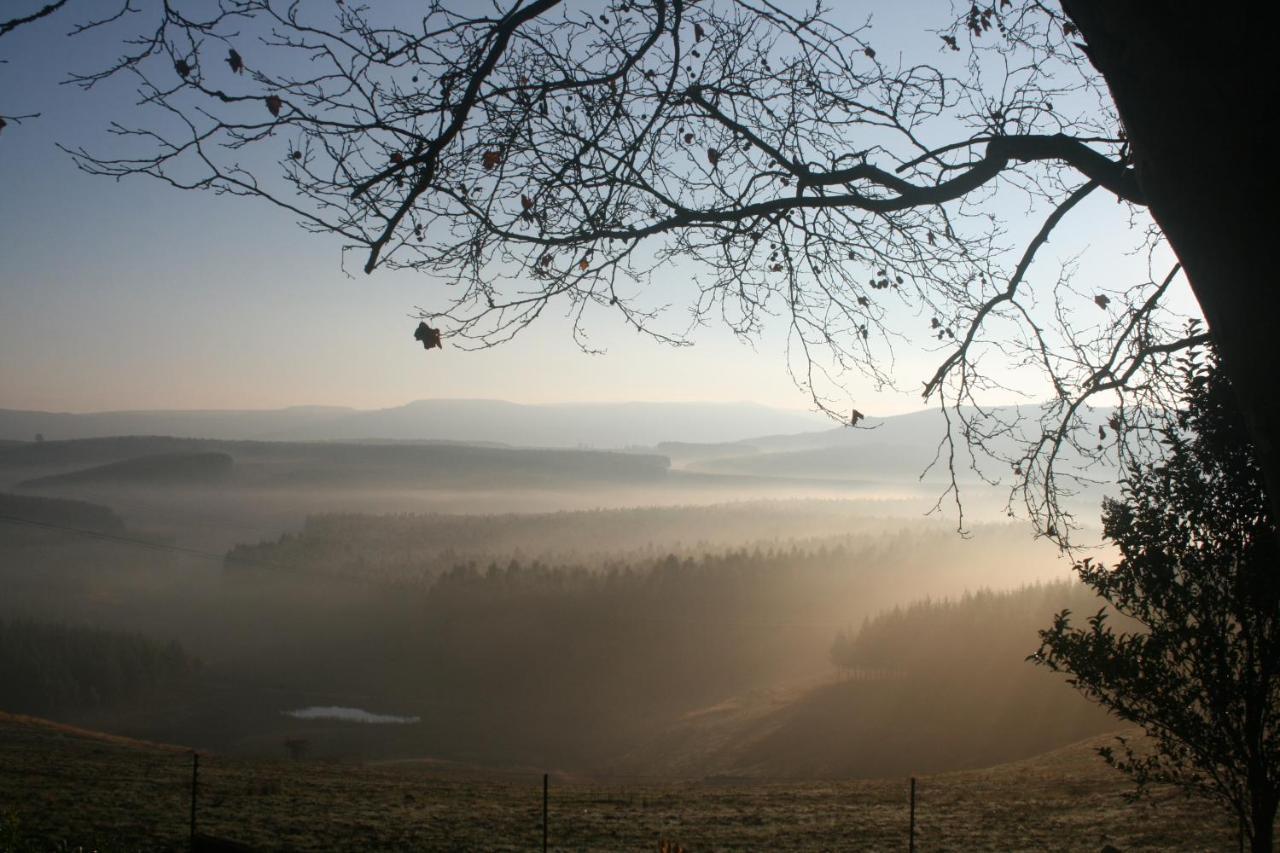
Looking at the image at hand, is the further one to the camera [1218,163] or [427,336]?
[427,336]

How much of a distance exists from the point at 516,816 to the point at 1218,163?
15.8m

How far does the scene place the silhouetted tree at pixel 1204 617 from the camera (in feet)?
19.4

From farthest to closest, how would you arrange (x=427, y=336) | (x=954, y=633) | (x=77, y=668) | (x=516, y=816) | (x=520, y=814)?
(x=77, y=668) < (x=954, y=633) < (x=520, y=814) < (x=516, y=816) < (x=427, y=336)

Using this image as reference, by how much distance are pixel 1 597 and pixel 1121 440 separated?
188 meters

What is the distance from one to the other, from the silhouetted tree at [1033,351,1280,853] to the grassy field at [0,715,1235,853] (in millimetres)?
6990

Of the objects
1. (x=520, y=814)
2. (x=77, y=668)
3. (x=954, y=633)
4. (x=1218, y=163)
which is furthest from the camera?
(x=77, y=668)

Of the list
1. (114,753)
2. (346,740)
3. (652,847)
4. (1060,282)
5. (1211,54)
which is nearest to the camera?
(1211,54)

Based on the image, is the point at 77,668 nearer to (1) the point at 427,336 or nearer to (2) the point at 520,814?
(2) the point at 520,814

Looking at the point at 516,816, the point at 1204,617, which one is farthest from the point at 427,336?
the point at 516,816

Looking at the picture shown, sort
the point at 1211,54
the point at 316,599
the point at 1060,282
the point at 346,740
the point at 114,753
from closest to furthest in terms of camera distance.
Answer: the point at 1211,54
the point at 1060,282
the point at 114,753
the point at 346,740
the point at 316,599

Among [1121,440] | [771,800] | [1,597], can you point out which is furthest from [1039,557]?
[1,597]

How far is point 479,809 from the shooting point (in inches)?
638

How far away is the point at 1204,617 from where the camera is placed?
614 centimetres

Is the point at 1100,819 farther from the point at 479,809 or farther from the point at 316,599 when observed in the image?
the point at 316,599
